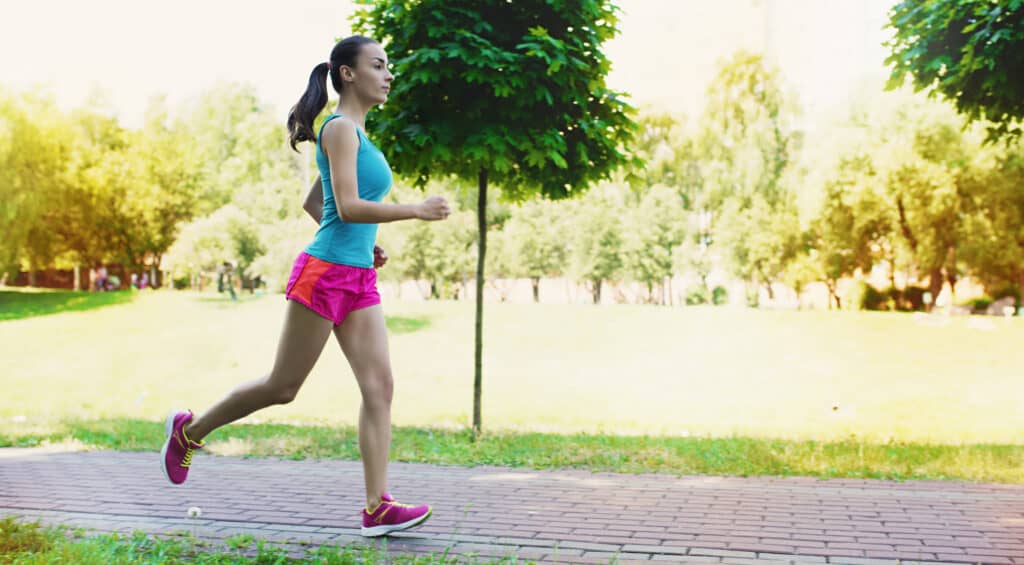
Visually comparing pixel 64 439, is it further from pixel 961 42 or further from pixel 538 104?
pixel 961 42

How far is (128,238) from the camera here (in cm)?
4122

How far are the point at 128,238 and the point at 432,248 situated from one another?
43.3 feet

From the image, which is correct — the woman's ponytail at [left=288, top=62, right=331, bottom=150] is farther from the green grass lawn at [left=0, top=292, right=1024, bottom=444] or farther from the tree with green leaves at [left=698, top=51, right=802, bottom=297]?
the tree with green leaves at [left=698, top=51, right=802, bottom=297]

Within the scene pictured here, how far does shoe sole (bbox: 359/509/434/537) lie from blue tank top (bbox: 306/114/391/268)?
1.11 m

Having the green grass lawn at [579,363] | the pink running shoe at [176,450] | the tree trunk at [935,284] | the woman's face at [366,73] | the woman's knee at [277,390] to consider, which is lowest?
the green grass lawn at [579,363]

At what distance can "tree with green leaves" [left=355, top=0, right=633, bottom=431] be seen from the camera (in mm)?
7320

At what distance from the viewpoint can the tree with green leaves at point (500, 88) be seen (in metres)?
7.32

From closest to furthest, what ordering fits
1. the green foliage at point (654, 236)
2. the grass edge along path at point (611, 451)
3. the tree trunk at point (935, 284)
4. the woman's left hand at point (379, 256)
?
the woman's left hand at point (379, 256), the grass edge along path at point (611, 451), the tree trunk at point (935, 284), the green foliage at point (654, 236)

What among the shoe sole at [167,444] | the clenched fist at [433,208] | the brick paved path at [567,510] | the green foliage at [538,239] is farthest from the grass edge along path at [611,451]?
the green foliage at [538,239]

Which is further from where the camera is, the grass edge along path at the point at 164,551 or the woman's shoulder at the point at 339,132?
the woman's shoulder at the point at 339,132

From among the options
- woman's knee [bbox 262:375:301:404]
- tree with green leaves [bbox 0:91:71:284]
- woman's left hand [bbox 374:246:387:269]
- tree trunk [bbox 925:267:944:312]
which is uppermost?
tree with green leaves [bbox 0:91:71:284]

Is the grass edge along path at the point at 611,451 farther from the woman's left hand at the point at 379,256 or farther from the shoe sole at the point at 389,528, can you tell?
the woman's left hand at the point at 379,256

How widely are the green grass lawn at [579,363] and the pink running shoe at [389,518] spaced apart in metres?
12.3

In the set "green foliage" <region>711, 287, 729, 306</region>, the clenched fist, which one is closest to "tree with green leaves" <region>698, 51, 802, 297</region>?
"green foliage" <region>711, 287, 729, 306</region>
